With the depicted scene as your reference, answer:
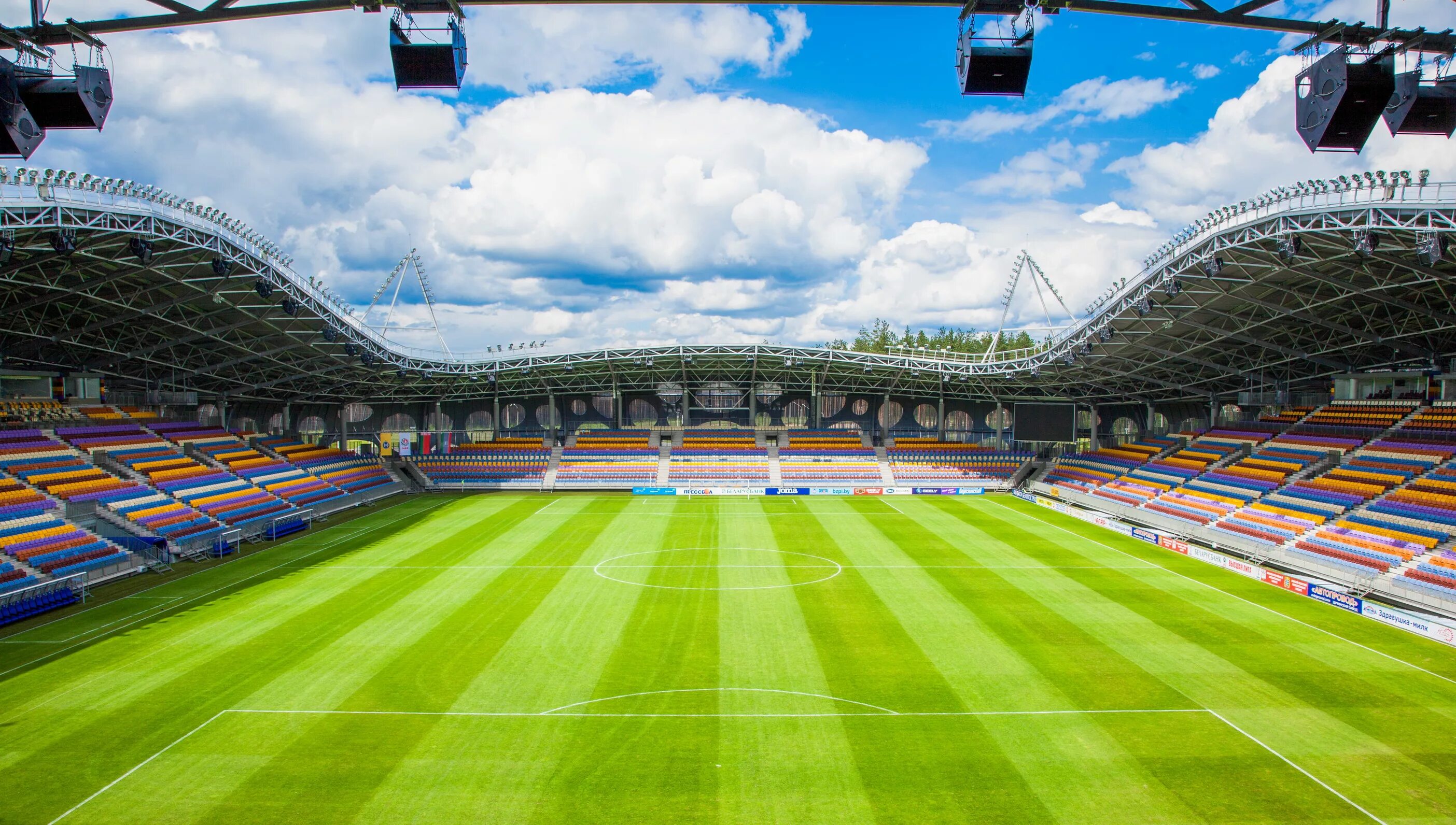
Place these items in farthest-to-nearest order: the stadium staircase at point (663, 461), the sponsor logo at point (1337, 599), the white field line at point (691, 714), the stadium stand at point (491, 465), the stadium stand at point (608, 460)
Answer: the stadium stand at point (491, 465)
the stadium staircase at point (663, 461)
the stadium stand at point (608, 460)
the sponsor logo at point (1337, 599)
the white field line at point (691, 714)

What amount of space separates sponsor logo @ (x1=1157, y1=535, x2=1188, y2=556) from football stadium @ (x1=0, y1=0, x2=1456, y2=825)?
0.60m

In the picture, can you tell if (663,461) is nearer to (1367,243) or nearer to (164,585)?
(164,585)

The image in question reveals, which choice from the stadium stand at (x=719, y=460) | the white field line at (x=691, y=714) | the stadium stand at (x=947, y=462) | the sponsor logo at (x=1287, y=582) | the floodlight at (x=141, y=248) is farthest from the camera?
the stadium stand at (x=947, y=462)

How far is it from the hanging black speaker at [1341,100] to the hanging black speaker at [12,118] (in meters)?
12.6

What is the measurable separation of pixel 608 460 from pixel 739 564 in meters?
29.6

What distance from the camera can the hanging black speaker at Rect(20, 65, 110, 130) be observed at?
23.1ft

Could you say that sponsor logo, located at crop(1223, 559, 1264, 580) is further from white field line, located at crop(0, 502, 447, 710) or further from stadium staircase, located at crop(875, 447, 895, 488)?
white field line, located at crop(0, 502, 447, 710)

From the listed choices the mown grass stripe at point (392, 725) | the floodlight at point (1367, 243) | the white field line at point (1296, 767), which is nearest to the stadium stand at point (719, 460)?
the mown grass stripe at point (392, 725)

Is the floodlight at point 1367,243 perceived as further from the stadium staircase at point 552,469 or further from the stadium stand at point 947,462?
the stadium staircase at point 552,469

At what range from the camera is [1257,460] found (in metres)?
36.8

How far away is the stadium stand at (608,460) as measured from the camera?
5178cm

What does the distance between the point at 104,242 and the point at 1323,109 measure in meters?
30.6

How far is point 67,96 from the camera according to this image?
7.11 metres

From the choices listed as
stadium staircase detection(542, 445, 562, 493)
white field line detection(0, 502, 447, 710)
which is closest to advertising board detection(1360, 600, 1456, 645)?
white field line detection(0, 502, 447, 710)
